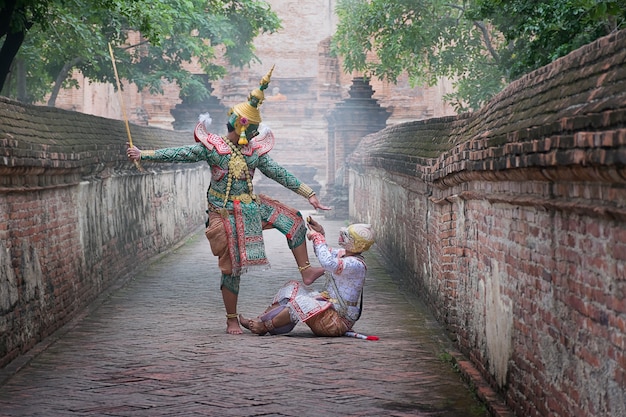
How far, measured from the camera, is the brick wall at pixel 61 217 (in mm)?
8344

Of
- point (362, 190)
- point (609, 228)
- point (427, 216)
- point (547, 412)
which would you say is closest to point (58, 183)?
point (427, 216)

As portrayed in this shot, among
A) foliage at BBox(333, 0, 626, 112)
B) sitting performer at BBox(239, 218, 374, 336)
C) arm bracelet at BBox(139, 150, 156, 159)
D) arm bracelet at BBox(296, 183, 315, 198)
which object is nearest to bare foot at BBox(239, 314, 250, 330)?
sitting performer at BBox(239, 218, 374, 336)

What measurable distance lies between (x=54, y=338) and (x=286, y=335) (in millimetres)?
1887

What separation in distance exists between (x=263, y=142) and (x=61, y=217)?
2016mm

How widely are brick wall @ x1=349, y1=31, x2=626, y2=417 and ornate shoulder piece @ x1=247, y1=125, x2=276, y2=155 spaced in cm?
147

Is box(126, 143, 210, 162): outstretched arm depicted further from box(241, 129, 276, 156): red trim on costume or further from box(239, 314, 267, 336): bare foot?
box(239, 314, 267, 336): bare foot

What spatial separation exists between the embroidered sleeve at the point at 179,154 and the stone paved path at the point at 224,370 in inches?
57.6

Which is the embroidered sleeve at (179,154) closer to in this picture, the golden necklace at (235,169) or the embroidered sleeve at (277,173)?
the golden necklace at (235,169)

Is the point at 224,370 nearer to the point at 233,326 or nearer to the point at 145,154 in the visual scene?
the point at 233,326

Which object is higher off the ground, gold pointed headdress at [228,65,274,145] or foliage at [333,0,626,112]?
foliage at [333,0,626,112]

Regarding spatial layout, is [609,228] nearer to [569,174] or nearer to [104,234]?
[569,174]

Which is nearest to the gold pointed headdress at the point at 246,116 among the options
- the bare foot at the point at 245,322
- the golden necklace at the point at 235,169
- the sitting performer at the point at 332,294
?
the golden necklace at the point at 235,169

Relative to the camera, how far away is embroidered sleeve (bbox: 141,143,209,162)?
9539 millimetres

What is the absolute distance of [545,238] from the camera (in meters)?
5.72
